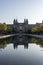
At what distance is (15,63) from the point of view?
10.3 metres

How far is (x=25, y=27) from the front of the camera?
14925 cm

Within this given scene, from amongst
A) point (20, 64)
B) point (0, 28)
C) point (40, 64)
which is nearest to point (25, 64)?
point (20, 64)

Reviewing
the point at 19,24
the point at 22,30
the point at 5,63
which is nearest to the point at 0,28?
the point at 5,63

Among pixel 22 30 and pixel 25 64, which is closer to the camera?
pixel 25 64

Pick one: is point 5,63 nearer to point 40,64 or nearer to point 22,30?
point 40,64

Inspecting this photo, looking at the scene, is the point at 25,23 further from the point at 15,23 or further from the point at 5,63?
the point at 5,63

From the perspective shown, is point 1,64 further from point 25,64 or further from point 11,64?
point 25,64

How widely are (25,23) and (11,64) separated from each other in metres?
145

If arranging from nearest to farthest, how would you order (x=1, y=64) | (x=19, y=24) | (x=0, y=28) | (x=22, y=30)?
(x=1, y=64), (x=0, y=28), (x=22, y=30), (x=19, y=24)

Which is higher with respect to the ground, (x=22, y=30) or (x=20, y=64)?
(x=20, y=64)

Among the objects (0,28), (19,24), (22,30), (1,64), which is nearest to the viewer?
(1,64)

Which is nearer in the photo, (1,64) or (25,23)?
(1,64)

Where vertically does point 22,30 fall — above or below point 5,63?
below

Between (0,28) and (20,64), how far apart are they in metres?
55.4
